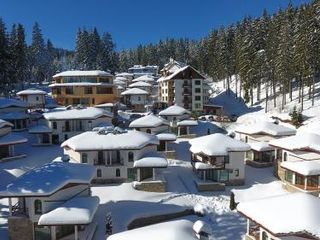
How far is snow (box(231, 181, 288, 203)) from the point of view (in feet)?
117

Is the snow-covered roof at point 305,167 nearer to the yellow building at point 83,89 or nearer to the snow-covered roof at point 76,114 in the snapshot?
the snow-covered roof at point 76,114

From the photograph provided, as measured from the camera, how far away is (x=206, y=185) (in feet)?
124

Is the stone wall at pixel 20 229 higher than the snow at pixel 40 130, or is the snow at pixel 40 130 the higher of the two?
the snow at pixel 40 130

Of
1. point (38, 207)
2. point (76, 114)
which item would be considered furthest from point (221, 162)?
point (76, 114)

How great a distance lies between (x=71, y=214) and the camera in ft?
82.0

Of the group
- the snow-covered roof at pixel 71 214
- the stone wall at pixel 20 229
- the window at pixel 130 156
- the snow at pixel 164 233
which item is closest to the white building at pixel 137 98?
the window at pixel 130 156

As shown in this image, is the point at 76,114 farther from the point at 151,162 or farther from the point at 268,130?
the point at 268,130

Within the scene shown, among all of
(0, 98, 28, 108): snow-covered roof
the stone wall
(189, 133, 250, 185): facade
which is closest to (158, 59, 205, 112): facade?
(0, 98, 28, 108): snow-covered roof

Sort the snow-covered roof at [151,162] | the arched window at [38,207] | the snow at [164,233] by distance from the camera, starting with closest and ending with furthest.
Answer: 1. the snow at [164,233]
2. the arched window at [38,207]
3. the snow-covered roof at [151,162]

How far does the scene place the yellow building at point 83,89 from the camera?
7800 centimetres

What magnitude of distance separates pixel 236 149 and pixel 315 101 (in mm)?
36141

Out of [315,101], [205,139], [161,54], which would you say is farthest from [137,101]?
[161,54]

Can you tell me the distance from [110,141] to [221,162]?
1224 centimetres

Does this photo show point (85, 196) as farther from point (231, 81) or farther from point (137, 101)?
point (231, 81)
